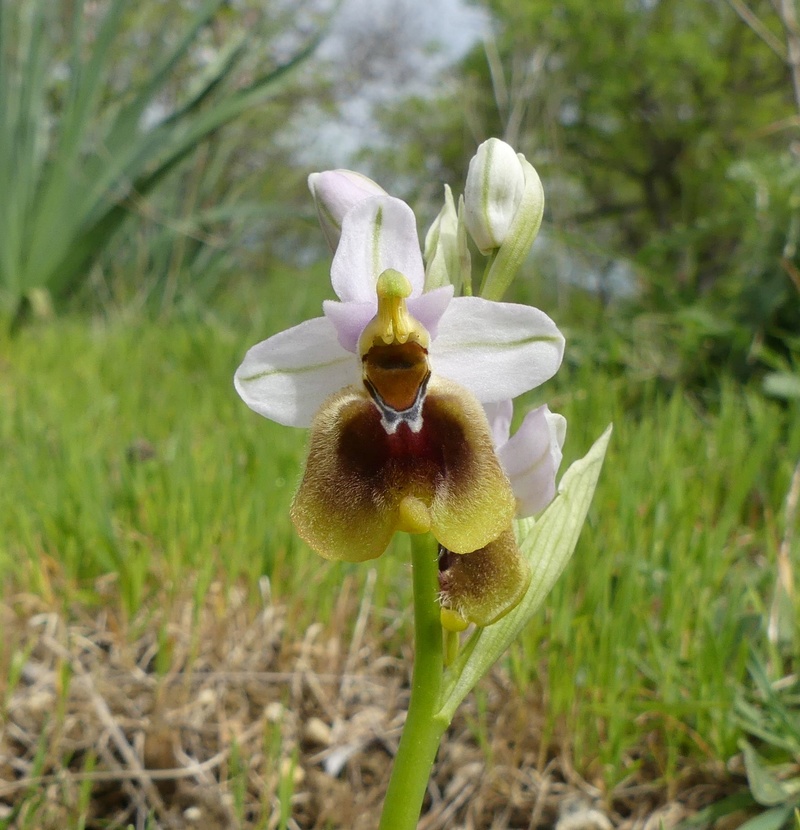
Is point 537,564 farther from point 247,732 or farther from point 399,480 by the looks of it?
point 247,732

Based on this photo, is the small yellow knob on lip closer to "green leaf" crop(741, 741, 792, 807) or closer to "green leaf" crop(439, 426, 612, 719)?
"green leaf" crop(439, 426, 612, 719)

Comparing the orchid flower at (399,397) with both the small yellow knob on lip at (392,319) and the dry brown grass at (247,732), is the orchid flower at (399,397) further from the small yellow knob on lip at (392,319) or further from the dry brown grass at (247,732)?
the dry brown grass at (247,732)

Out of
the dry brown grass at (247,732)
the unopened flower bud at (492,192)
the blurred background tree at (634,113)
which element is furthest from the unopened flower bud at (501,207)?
the blurred background tree at (634,113)

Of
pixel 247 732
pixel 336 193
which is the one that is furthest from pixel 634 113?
pixel 336 193

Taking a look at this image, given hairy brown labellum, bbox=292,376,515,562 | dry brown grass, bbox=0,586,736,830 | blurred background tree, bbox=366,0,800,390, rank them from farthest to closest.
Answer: blurred background tree, bbox=366,0,800,390 < dry brown grass, bbox=0,586,736,830 < hairy brown labellum, bbox=292,376,515,562

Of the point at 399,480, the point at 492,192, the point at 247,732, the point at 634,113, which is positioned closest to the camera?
the point at 399,480

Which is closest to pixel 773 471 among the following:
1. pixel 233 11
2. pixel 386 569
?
pixel 386 569

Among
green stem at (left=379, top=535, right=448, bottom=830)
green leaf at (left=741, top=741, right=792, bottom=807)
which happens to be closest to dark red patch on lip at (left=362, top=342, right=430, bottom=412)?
green stem at (left=379, top=535, right=448, bottom=830)
